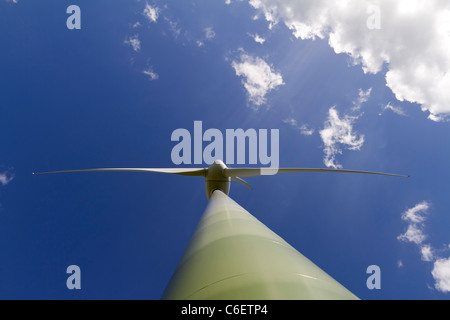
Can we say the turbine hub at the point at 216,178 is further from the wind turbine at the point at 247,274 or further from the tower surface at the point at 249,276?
the tower surface at the point at 249,276

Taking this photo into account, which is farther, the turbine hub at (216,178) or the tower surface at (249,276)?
the turbine hub at (216,178)

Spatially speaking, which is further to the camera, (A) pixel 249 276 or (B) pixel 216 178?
(B) pixel 216 178

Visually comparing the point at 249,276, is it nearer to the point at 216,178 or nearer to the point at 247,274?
the point at 247,274

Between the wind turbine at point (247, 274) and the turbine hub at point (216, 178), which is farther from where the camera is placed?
A: the turbine hub at point (216, 178)

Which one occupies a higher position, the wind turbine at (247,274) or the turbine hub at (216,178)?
the turbine hub at (216,178)

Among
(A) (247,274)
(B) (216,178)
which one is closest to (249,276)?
(A) (247,274)

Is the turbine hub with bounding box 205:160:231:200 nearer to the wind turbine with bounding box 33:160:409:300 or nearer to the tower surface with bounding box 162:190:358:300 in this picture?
the wind turbine with bounding box 33:160:409:300

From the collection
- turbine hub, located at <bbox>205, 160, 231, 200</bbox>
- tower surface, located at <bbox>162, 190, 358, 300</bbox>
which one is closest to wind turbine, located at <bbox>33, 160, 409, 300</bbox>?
tower surface, located at <bbox>162, 190, 358, 300</bbox>

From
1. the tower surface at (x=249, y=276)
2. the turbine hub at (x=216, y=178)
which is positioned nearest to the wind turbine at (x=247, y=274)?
the tower surface at (x=249, y=276)

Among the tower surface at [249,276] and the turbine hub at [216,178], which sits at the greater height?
the turbine hub at [216,178]

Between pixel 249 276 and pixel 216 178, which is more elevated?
pixel 216 178

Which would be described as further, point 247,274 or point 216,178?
point 216,178
